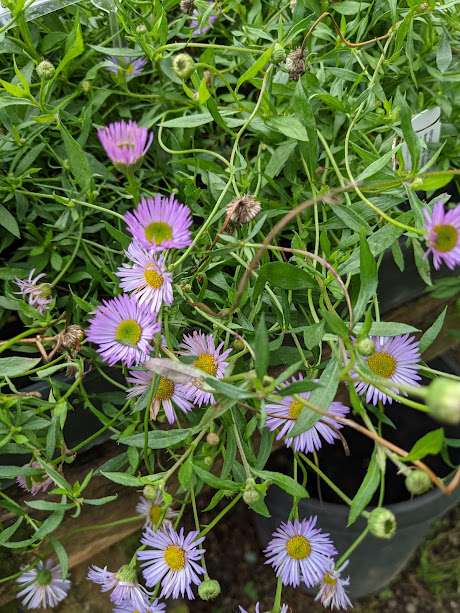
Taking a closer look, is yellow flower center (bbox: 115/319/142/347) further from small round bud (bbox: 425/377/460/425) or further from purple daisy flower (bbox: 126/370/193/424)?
small round bud (bbox: 425/377/460/425)

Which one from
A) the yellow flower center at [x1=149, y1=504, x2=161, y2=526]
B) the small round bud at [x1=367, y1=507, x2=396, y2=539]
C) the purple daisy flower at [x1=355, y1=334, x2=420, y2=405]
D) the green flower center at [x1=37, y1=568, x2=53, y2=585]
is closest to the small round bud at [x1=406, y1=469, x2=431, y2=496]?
the small round bud at [x1=367, y1=507, x2=396, y2=539]

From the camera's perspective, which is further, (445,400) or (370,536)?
(370,536)

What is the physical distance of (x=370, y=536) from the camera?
812 mm

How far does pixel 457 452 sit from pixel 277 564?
407 millimetres

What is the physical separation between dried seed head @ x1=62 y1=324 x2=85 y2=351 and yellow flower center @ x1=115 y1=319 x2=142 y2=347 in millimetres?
39

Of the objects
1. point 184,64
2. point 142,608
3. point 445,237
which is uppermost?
point 184,64

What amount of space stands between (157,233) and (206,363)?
0.11 metres

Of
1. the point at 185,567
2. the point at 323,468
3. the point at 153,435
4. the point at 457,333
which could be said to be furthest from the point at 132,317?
the point at 323,468

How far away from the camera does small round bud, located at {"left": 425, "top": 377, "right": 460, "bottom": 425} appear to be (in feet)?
0.98

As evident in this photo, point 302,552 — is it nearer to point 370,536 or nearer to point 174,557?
point 174,557

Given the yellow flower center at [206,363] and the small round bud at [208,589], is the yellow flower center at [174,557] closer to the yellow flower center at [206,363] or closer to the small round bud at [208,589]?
the small round bud at [208,589]

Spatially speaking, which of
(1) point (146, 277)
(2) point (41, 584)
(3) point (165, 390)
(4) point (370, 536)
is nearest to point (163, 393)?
(3) point (165, 390)

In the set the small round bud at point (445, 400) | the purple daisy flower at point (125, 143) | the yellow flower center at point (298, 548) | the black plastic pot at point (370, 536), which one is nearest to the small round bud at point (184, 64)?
the purple daisy flower at point (125, 143)

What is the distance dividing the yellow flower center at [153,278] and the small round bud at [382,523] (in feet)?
0.64
